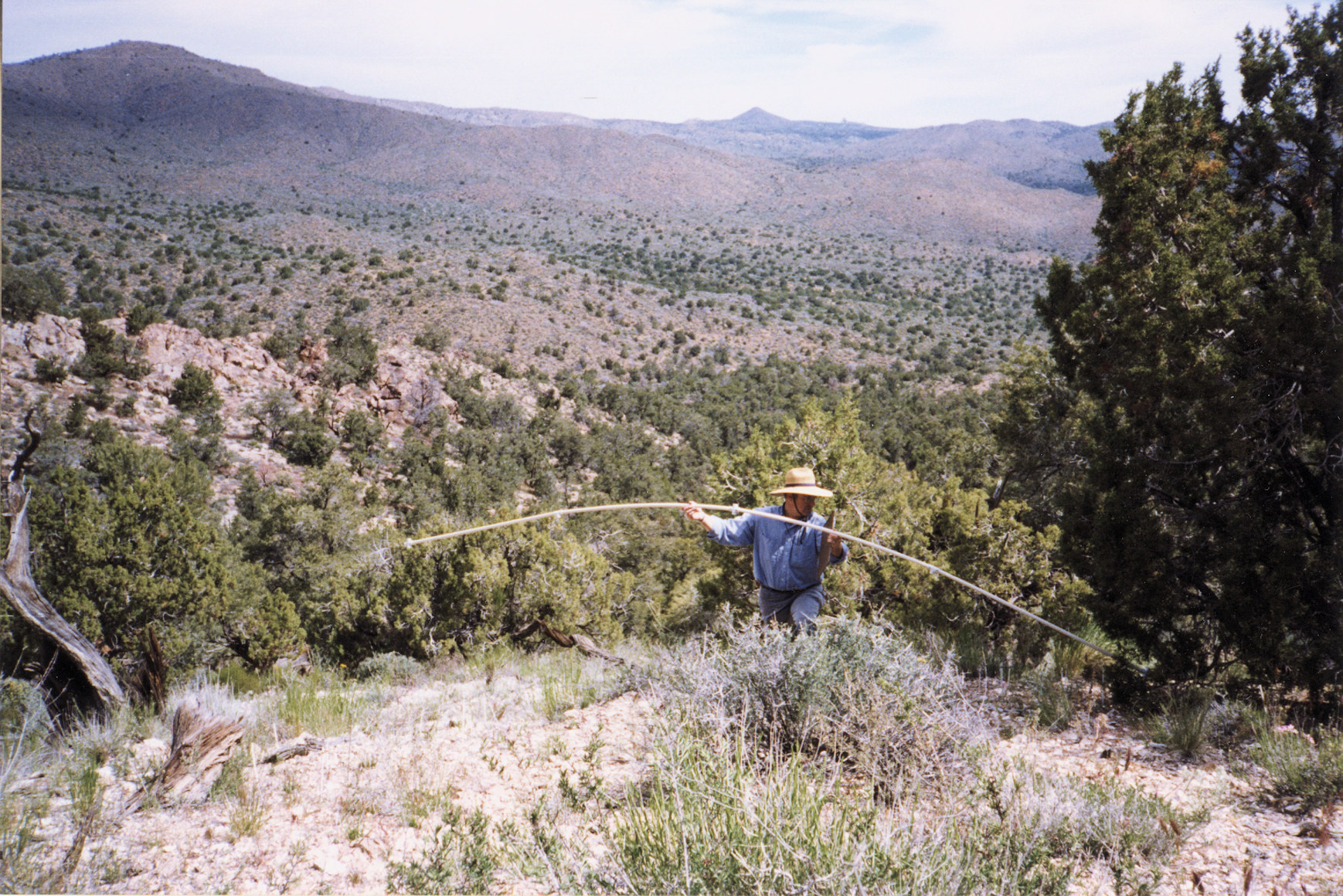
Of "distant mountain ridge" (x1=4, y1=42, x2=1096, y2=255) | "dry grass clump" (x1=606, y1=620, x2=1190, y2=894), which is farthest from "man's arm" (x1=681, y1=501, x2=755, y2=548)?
"distant mountain ridge" (x1=4, y1=42, x2=1096, y2=255)

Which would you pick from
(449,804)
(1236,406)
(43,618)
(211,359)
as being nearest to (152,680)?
(43,618)

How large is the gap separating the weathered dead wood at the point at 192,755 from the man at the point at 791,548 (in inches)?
99.9

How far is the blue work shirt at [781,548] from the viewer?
4.18m

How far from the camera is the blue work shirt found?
4.18 metres

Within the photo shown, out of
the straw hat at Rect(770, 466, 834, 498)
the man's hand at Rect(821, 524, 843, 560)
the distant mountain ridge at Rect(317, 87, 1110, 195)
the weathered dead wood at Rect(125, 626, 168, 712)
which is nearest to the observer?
the man's hand at Rect(821, 524, 843, 560)

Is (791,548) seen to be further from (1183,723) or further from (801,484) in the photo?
(1183,723)

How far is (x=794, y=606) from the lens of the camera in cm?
419

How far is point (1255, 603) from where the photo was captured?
4.25 metres

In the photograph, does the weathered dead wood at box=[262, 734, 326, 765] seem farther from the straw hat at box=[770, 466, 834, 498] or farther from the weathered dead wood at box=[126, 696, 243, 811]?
the straw hat at box=[770, 466, 834, 498]

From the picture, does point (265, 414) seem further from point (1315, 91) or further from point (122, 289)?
point (1315, 91)

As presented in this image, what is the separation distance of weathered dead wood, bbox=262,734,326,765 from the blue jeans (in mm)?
2515

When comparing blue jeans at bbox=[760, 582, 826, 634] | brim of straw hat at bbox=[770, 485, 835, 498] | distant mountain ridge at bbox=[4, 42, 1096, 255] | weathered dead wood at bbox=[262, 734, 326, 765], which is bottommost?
weathered dead wood at bbox=[262, 734, 326, 765]

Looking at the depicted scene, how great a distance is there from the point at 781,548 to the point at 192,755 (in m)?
3.08

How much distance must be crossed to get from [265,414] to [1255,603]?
24.4 m
